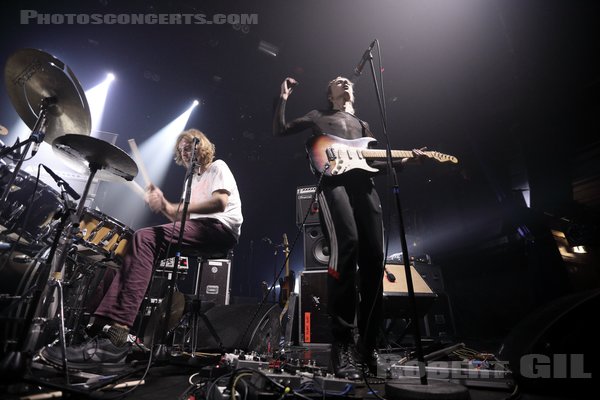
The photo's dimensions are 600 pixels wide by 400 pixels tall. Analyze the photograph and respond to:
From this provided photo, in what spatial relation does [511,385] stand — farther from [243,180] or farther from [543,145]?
[243,180]

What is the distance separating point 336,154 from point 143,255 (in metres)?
1.75

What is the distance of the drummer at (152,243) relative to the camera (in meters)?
1.81

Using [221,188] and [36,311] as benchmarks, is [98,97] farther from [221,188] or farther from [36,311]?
[36,311]

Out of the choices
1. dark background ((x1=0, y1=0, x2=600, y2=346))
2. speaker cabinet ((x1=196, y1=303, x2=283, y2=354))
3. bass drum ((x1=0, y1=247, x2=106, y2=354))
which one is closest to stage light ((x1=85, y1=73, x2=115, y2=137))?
dark background ((x1=0, y1=0, x2=600, y2=346))

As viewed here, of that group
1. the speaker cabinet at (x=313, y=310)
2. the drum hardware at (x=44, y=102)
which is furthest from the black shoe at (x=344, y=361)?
the drum hardware at (x=44, y=102)

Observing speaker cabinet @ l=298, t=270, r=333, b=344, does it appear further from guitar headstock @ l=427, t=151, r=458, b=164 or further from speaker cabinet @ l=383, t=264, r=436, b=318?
guitar headstock @ l=427, t=151, r=458, b=164

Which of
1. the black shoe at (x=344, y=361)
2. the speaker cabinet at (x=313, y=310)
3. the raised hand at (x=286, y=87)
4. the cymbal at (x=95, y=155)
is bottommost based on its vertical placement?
the black shoe at (x=344, y=361)

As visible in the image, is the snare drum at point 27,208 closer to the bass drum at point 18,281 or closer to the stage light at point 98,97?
the bass drum at point 18,281

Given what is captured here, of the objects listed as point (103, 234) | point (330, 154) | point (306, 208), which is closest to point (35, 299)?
point (103, 234)

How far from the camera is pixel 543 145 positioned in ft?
23.7

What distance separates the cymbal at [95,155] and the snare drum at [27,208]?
1.84ft

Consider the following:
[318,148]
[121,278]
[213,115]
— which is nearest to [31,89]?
[121,278]

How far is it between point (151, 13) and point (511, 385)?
8.12 meters

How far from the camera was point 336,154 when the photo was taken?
2.39m
